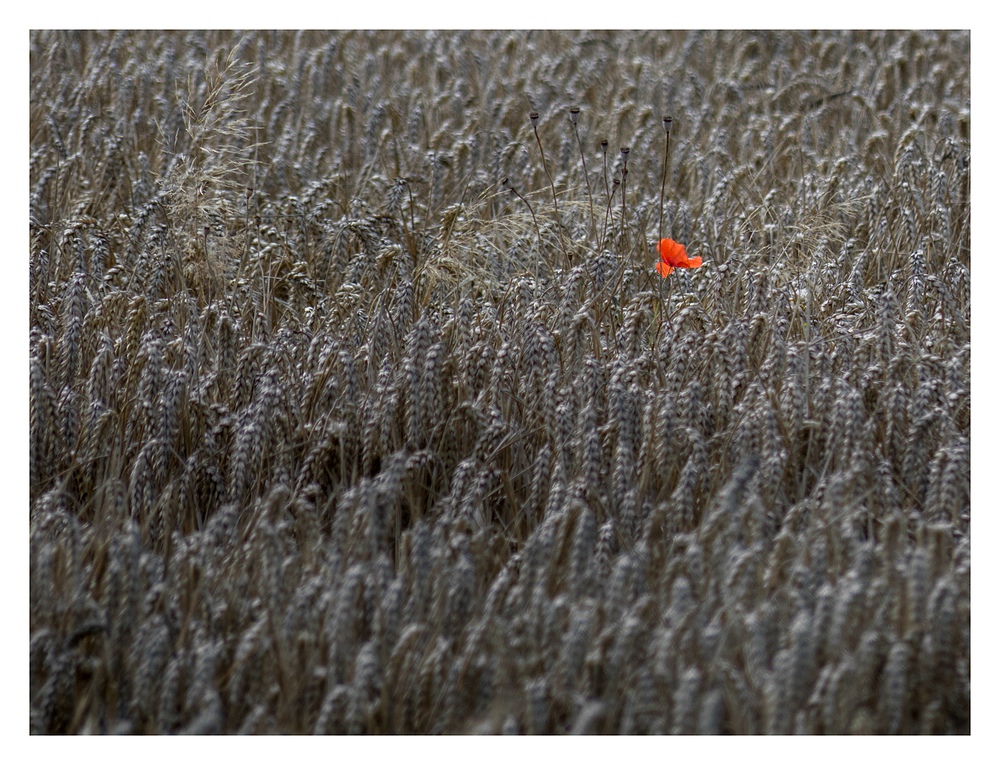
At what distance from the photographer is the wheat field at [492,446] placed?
169 cm

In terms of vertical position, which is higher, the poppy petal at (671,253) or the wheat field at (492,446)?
the poppy petal at (671,253)

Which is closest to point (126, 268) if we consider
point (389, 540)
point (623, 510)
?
point (389, 540)

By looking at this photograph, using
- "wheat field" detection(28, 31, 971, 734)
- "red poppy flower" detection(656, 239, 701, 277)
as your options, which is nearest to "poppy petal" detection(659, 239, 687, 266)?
"red poppy flower" detection(656, 239, 701, 277)

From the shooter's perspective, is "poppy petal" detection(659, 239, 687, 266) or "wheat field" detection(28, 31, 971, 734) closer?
"wheat field" detection(28, 31, 971, 734)

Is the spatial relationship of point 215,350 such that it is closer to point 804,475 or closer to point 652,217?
point 804,475

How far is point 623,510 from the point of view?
2100 millimetres

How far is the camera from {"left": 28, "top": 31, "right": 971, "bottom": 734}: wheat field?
5.54 feet

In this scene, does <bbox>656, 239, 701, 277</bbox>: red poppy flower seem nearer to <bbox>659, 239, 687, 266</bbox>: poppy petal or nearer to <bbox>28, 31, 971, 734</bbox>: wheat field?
<bbox>659, 239, 687, 266</bbox>: poppy petal

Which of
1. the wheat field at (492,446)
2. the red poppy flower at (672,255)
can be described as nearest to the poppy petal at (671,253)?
the red poppy flower at (672,255)

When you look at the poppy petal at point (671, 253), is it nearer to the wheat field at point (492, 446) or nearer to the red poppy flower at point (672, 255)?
the red poppy flower at point (672, 255)

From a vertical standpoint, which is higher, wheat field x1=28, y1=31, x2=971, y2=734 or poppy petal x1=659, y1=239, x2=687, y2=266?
poppy petal x1=659, y1=239, x2=687, y2=266

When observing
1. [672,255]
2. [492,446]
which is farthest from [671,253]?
[492,446]

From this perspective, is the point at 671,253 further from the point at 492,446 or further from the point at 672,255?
the point at 492,446

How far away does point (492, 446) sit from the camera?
2352mm
